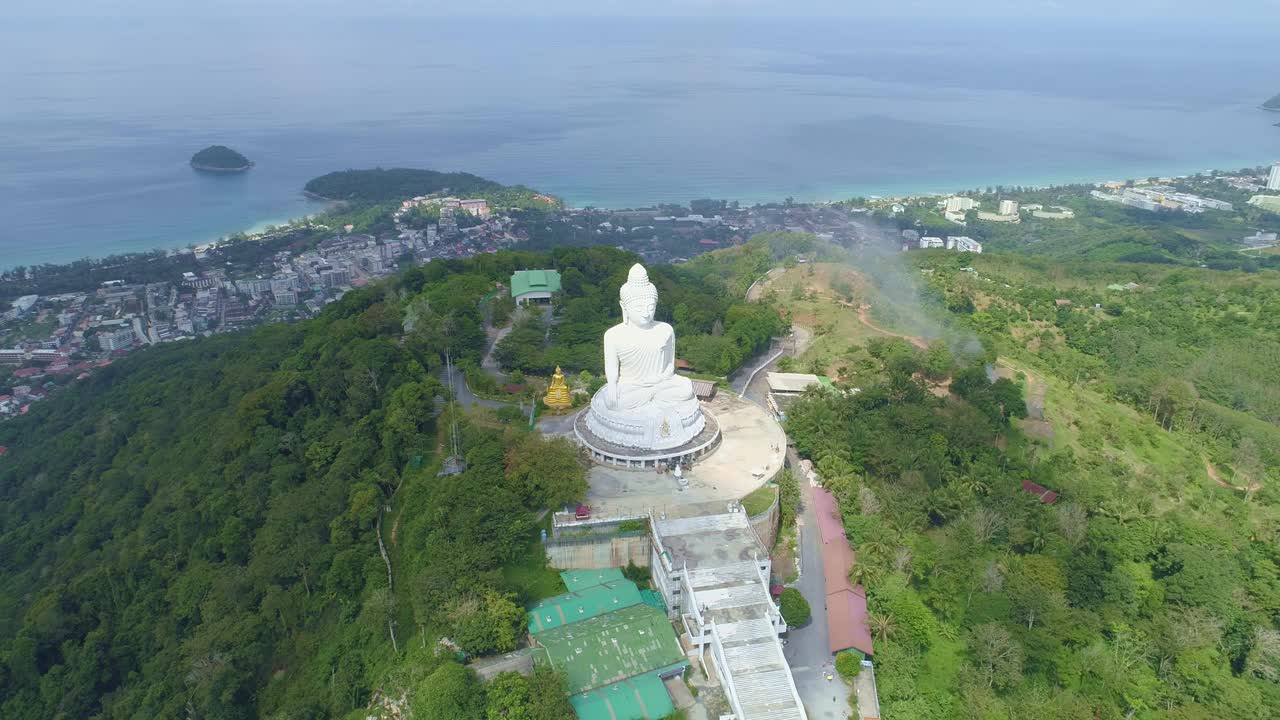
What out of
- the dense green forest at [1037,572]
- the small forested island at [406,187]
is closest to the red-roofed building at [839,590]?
the dense green forest at [1037,572]

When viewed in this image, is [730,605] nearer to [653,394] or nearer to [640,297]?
[653,394]

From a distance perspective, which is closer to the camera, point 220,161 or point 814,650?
point 814,650

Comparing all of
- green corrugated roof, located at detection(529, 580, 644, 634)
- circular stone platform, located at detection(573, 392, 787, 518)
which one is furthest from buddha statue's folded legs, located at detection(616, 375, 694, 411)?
green corrugated roof, located at detection(529, 580, 644, 634)

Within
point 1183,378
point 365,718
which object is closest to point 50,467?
point 365,718

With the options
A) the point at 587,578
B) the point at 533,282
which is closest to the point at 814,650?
the point at 587,578

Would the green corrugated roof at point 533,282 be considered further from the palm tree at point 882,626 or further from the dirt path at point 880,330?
the palm tree at point 882,626

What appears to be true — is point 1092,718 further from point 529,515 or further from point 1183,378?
point 1183,378

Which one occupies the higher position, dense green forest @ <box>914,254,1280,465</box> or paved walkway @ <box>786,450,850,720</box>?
dense green forest @ <box>914,254,1280,465</box>

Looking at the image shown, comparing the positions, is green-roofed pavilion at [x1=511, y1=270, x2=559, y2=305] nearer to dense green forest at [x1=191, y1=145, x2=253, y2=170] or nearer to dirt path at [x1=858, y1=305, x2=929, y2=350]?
dirt path at [x1=858, y1=305, x2=929, y2=350]

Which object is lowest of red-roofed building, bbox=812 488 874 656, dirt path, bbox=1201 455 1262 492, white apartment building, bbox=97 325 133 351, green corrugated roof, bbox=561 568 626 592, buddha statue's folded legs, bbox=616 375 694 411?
white apartment building, bbox=97 325 133 351
